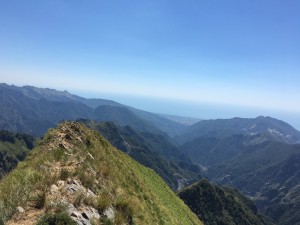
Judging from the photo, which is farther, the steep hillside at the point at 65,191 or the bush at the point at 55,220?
the steep hillside at the point at 65,191

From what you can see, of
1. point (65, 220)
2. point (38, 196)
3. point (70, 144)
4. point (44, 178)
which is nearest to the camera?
point (65, 220)

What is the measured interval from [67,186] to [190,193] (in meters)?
181

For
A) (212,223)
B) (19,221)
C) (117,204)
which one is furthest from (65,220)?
(212,223)

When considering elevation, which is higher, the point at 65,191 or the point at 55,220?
the point at 55,220

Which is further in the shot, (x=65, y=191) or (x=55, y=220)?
(x=65, y=191)

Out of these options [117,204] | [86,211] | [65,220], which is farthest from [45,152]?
[65,220]

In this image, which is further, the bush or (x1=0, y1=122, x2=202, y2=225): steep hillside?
(x1=0, y1=122, x2=202, y2=225): steep hillside

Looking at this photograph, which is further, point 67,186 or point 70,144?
point 70,144

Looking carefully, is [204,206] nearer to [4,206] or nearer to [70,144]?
[70,144]

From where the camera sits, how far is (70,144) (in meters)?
28.1

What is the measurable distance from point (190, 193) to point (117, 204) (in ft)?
587

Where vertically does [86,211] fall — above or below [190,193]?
above

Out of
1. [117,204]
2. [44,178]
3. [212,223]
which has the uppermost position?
[44,178]

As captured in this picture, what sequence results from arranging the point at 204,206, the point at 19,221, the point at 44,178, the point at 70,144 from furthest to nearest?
the point at 204,206 < the point at 70,144 < the point at 44,178 < the point at 19,221
